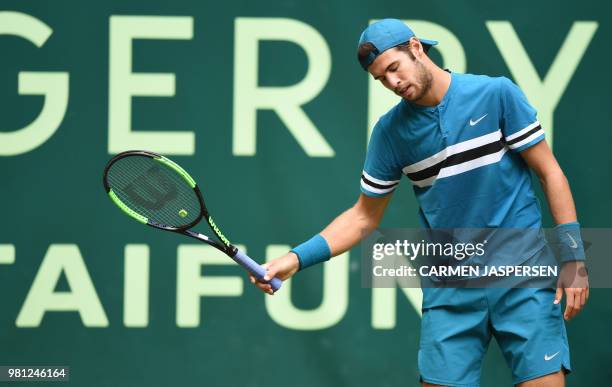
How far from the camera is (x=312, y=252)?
3.30m

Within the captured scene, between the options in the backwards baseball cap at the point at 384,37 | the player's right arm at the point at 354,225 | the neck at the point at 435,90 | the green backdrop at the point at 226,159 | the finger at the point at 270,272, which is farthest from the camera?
the green backdrop at the point at 226,159

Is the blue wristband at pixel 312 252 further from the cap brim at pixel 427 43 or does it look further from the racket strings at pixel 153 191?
the cap brim at pixel 427 43

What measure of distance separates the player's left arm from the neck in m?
0.30

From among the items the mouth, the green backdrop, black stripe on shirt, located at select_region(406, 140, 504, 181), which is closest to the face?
the mouth

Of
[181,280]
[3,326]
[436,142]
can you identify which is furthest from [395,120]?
[3,326]

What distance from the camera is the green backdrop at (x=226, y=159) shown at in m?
4.27

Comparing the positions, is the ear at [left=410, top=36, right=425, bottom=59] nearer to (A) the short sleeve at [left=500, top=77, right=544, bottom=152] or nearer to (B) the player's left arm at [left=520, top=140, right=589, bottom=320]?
(A) the short sleeve at [left=500, top=77, right=544, bottom=152]

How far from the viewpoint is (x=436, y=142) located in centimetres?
311

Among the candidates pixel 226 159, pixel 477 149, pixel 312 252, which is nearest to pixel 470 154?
pixel 477 149

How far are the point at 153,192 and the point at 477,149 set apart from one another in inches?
42.2

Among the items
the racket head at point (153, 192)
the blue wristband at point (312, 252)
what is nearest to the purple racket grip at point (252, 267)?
the blue wristband at point (312, 252)

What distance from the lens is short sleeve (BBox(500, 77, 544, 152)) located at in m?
3.03

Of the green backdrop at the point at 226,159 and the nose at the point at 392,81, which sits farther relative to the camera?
the green backdrop at the point at 226,159

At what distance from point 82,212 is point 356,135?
1179 mm
